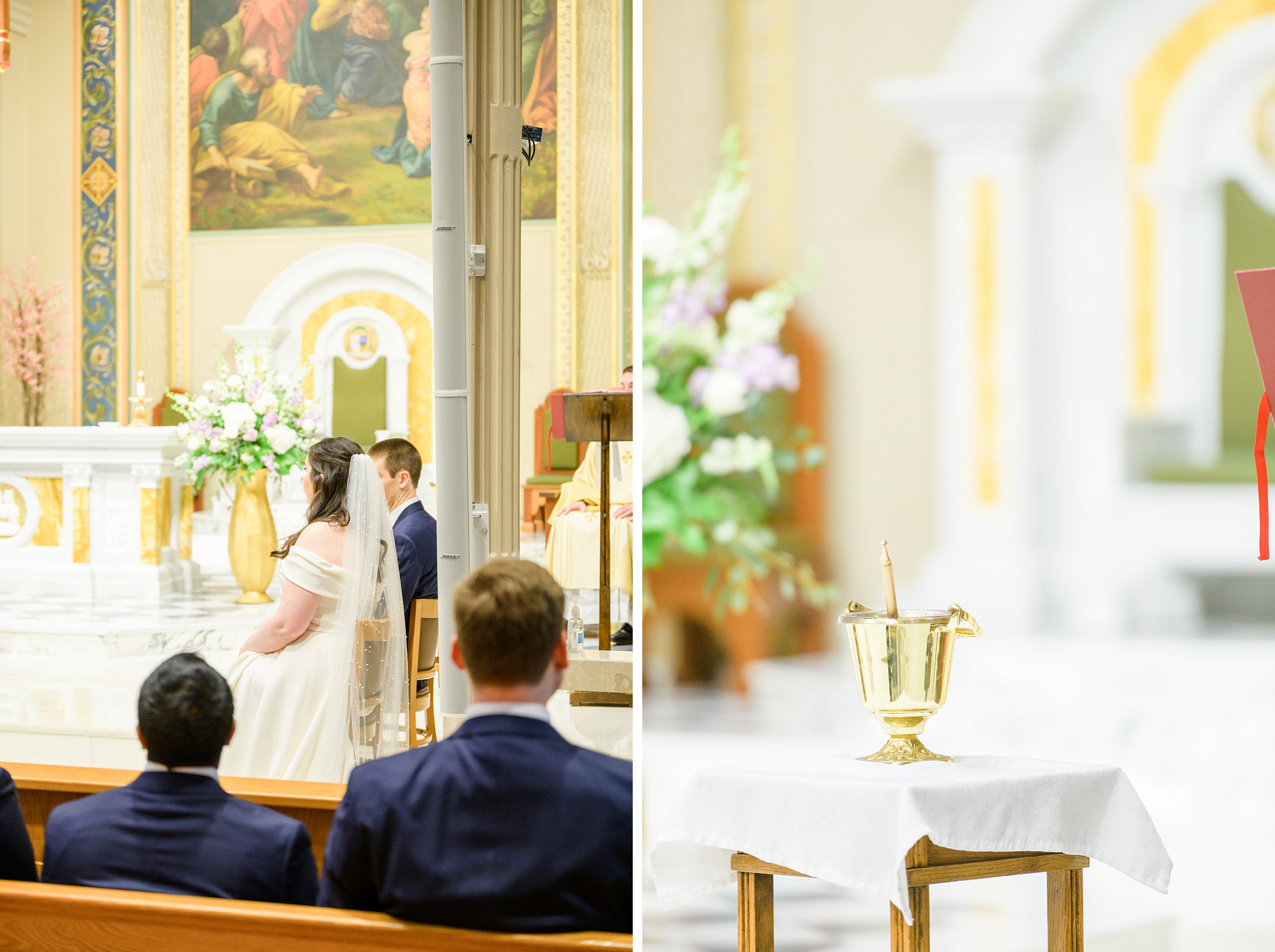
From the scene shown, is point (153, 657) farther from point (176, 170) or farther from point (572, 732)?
point (176, 170)

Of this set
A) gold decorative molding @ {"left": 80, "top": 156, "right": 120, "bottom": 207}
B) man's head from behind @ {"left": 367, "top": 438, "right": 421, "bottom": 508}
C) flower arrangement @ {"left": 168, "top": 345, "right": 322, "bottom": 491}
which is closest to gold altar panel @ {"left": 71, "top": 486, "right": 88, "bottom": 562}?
flower arrangement @ {"left": 168, "top": 345, "right": 322, "bottom": 491}

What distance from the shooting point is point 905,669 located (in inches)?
72.6

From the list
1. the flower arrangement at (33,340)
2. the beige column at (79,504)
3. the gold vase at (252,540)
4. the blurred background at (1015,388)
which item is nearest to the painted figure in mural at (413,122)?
the flower arrangement at (33,340)

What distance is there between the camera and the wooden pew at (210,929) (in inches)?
67.8

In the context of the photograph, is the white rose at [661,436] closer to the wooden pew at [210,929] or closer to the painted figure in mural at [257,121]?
the wooden pew at [210,929]

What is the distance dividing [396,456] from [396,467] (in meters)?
0.04

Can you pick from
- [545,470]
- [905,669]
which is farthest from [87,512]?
[905,669]

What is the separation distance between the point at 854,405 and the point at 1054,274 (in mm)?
385

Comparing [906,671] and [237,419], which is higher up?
[237,419]

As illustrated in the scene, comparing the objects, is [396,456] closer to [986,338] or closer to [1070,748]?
[986,338]

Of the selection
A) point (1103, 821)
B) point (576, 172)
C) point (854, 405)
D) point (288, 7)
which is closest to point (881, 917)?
point (1103, 821)

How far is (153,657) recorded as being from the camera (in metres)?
6.75

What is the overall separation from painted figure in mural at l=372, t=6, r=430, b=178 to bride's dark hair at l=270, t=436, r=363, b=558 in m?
8.12

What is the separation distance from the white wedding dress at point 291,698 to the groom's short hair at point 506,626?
2.01 metres
